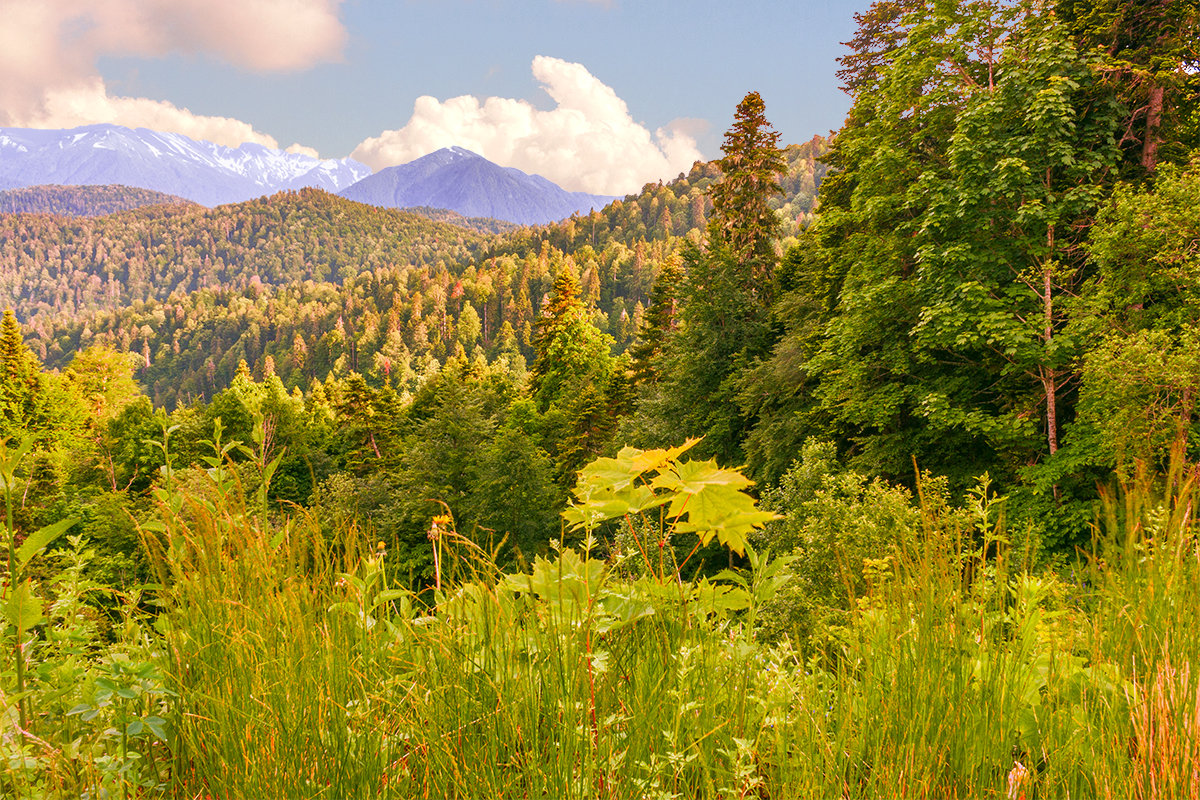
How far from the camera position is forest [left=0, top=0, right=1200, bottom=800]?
1262mm

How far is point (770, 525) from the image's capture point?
56.8 feet

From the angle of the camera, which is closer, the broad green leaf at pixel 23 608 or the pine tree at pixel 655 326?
the broad green leaf at pixel 23 608

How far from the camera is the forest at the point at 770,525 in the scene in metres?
1.26

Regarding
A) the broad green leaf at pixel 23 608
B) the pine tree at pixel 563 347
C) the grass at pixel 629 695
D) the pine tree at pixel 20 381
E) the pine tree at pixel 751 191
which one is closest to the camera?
the grass at pixel 629 695

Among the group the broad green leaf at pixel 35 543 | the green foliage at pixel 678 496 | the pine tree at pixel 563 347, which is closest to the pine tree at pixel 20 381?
the pine tree at pixel 563 347

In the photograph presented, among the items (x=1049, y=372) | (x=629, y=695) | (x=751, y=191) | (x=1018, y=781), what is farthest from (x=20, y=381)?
(x=1018, y=781)

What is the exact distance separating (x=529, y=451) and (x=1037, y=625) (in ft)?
89.8

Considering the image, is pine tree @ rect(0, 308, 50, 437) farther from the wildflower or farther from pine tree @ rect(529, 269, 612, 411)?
A: the wildflower

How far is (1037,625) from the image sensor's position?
1705 millimetres

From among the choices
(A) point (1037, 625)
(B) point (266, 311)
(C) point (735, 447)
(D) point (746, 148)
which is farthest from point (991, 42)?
(B) point (266, 311)

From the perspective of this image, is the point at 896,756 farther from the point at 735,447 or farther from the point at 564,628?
the point at 735,447

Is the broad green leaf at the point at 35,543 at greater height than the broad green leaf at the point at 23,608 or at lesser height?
greater

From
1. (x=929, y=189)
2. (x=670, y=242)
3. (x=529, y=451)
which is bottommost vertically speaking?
(x=529, y=451)

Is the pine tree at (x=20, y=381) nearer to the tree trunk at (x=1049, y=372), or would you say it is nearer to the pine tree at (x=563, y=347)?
the pine tree at (x=563, y=347)
